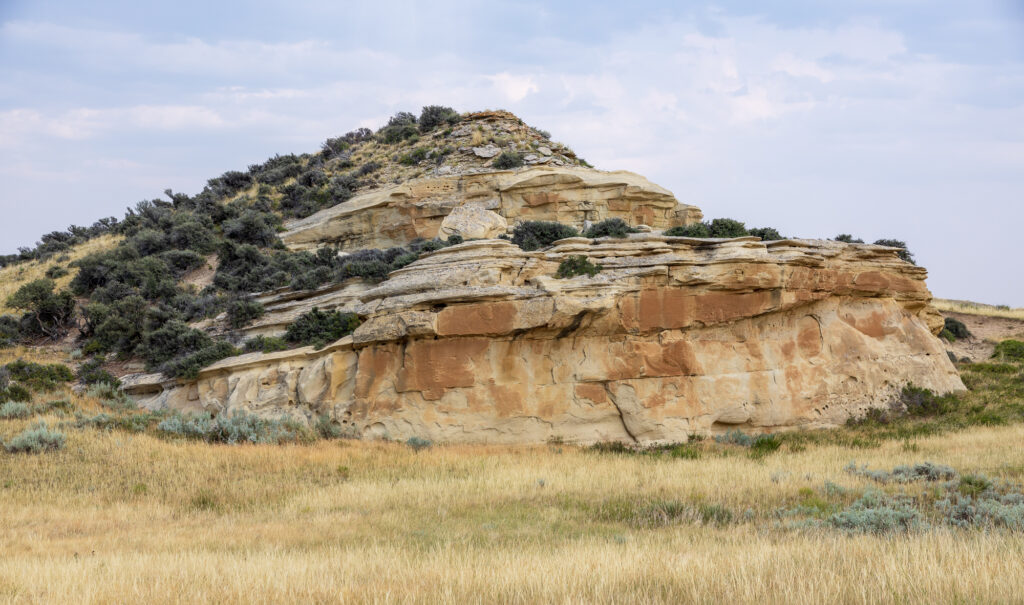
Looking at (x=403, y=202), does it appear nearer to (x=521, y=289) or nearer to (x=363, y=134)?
(x=521, y=289)

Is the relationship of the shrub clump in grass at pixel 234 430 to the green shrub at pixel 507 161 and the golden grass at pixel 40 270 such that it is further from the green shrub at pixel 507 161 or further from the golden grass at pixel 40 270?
the green shrub at pixel 507 161

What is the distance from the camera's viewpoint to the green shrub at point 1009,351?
29.8m

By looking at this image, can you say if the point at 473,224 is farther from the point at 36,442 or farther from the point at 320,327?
the point at 36,442

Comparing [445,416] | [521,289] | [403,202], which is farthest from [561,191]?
[445,416]

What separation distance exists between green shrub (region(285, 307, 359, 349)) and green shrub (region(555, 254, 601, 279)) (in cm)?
631

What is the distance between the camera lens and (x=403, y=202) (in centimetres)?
3094

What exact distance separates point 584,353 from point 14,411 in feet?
52.7

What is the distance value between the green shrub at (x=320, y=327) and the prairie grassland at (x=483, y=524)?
389 cm

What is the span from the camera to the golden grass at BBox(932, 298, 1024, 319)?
131 ft

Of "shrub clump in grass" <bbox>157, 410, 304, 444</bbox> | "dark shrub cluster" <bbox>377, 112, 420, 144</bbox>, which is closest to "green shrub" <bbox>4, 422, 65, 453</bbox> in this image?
"shrub clump in grass" <bbox>157, 410, 304, 444</bbox>

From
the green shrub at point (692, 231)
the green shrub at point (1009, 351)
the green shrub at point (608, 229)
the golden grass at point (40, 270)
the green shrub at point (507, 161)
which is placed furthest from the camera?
the green shrub at point (507, 161)

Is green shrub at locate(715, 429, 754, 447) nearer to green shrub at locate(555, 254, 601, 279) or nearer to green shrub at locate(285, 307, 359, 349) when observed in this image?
green shrub at locate(555, 254, 601, 279)

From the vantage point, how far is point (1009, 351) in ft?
101

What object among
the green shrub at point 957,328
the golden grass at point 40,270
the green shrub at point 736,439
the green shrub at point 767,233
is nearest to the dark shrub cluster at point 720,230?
the green shrub at point 767,233
